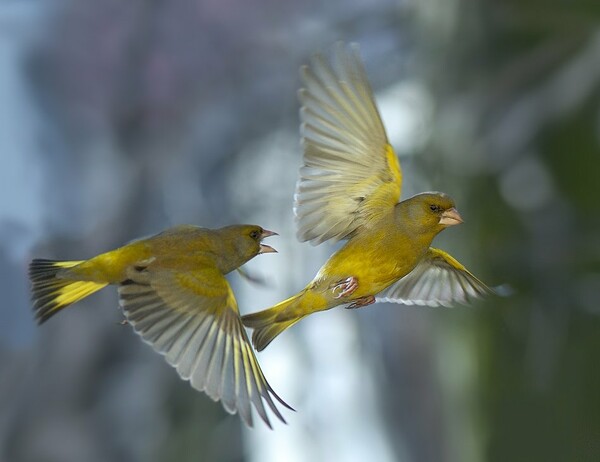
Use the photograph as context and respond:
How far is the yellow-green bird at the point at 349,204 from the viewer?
17.6 inches

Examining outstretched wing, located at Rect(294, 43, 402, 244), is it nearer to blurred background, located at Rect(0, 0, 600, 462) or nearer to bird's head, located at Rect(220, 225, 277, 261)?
bird's head, located at Rect(220, 225, 277, 261)

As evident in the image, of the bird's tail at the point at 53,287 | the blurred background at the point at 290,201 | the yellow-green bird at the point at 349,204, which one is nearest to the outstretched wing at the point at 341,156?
the yellow-green bird at the point at 349,204

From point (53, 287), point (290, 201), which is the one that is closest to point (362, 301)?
point (53, 287)

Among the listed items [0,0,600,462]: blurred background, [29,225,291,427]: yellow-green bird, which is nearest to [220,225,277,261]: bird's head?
[29,225,291,427]: yellow-green bird

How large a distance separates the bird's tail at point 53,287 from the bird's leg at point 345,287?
115 mm

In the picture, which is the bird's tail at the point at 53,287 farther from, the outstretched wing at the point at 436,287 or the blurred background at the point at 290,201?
the blurred background at the point at 290,201

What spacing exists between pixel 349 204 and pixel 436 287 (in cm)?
10

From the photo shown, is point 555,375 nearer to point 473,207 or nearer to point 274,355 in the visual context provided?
point 473,207

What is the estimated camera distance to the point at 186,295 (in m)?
0.43

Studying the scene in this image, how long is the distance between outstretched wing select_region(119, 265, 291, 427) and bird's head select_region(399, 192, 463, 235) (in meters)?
0.10

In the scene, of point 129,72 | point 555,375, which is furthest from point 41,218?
point 555,375

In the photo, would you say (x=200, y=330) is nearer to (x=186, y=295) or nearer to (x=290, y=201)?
(x=186, y=295)

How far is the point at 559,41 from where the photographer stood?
6.03 feet

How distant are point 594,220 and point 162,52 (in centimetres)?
92
